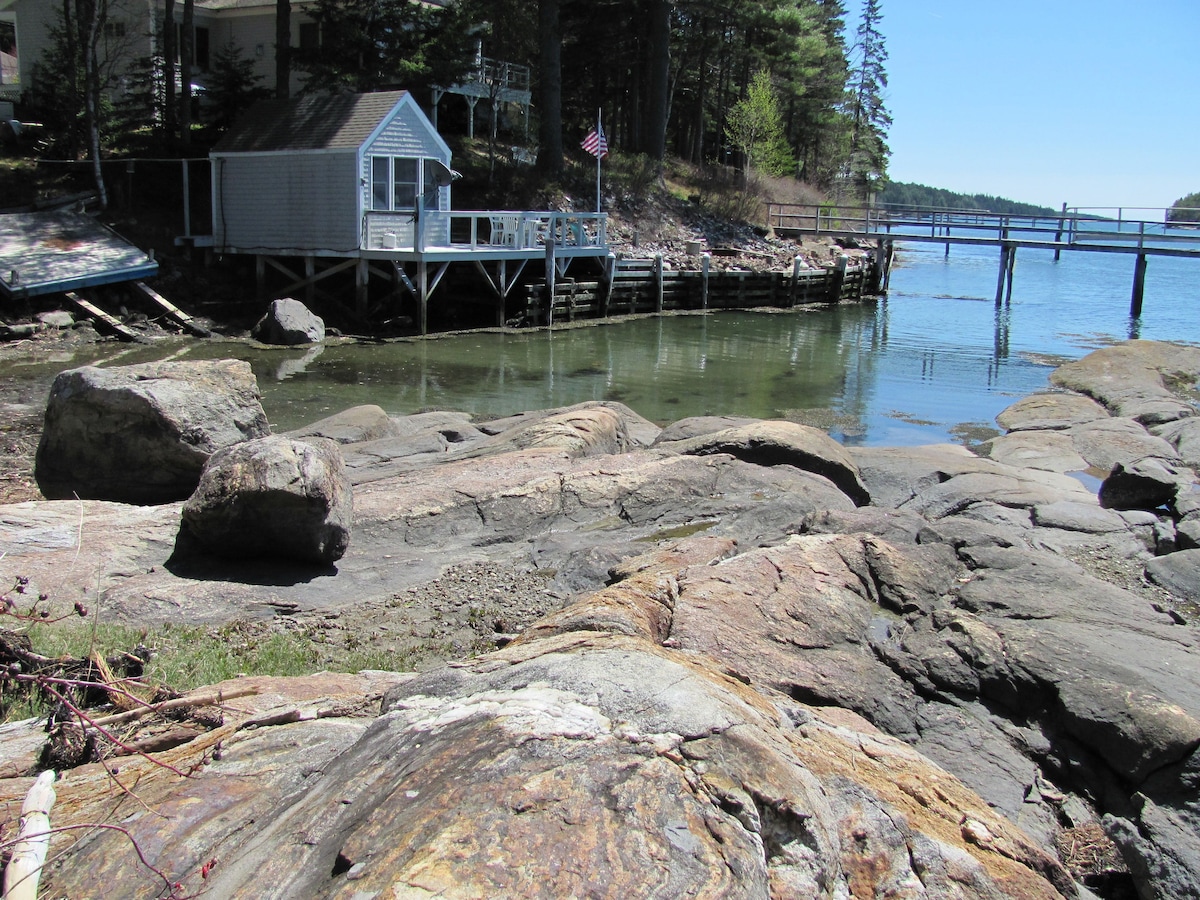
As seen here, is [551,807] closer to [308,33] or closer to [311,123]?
[311,123]

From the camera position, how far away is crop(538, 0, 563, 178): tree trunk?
36.7 m

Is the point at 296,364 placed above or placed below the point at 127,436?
below

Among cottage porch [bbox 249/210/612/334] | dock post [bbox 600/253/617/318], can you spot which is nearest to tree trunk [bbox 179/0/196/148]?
cottage porch [bbox 249/210/612/334]

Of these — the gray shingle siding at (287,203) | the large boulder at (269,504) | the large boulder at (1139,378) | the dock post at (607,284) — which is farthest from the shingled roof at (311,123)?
the large boulder at (269,504)

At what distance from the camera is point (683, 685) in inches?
151

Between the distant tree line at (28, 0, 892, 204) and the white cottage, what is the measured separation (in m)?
3.47

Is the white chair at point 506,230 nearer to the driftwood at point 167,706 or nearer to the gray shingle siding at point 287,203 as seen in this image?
the gray shingle siding at point 287,203

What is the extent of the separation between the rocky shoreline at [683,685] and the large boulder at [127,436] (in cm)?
53

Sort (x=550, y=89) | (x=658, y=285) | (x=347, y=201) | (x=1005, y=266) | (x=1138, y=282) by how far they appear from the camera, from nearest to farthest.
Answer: (x=347, y=201)
(x=658, y=285)
(x=550, y=89)
(x=1138, y=282)
(x=1005, y=266)

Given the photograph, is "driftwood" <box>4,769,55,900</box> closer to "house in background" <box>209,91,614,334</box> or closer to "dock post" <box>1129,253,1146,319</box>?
"house in background" <box>209,91,614,334</box>

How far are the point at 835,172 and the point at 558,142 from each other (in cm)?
4492

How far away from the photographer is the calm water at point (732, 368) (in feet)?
64.1

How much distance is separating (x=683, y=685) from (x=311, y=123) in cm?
2663

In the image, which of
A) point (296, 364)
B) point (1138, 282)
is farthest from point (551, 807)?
point (1138, 282)
